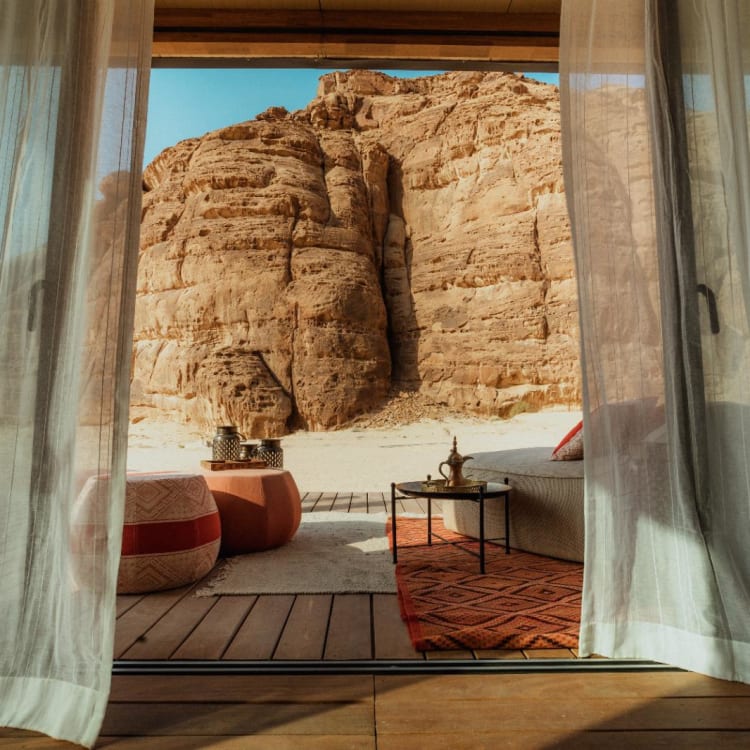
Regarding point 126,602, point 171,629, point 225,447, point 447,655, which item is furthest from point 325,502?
point 447,655

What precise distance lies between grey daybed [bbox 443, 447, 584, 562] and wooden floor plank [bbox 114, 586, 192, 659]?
72.0 inches

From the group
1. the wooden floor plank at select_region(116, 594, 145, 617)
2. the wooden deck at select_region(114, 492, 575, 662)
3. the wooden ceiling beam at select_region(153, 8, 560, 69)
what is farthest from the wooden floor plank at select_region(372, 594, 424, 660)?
the wooden ceiling beam at select_region(153, 8, 560, 69)

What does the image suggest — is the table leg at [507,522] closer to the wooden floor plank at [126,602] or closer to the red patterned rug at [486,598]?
the red patterned rug at [486,598]

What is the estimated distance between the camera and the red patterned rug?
2098mm

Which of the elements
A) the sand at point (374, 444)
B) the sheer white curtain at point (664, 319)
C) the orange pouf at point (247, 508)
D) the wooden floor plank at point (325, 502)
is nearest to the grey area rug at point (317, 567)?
the orange pouf at point (247, 508)

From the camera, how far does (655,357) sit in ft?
6.09

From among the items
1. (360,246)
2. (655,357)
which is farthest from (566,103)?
(360,246)

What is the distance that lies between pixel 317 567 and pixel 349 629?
3.32 feet

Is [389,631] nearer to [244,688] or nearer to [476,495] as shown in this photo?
[244,688]

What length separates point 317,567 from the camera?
3.23m

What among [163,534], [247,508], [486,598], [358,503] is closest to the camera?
[486,598]

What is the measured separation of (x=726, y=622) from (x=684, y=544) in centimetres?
24

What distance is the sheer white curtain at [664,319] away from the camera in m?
1.80

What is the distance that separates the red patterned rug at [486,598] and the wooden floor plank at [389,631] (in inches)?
1.3
